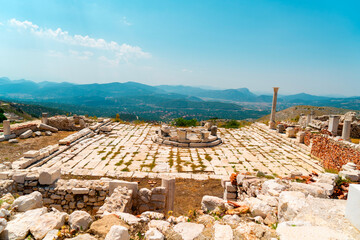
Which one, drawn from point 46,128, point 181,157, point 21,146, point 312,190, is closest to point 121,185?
point 312,190

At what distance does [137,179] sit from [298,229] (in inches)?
250

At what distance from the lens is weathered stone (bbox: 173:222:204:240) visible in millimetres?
3233

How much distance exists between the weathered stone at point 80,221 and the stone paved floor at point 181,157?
519 centimetres

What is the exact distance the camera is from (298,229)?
9.57ft

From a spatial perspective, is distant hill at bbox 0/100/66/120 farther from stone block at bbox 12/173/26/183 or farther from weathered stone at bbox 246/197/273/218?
weathered stone at bbox 246/197/273/218

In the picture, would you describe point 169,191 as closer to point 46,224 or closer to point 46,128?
point 46,224

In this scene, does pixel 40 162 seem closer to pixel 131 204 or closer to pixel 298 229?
pixel 131 204

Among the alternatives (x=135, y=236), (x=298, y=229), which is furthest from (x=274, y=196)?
(x=135, y=236)

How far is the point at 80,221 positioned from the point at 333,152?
1124 centimetres

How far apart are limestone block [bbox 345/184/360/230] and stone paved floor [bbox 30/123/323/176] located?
6.10 metres

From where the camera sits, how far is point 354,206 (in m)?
2.84

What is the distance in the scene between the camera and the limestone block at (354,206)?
2.74 meters

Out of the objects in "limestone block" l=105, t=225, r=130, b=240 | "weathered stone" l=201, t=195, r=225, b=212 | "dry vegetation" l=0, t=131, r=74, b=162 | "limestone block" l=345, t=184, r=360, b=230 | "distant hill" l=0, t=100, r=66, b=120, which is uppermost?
"limestone block" l=345, t=184, r=360, b=230

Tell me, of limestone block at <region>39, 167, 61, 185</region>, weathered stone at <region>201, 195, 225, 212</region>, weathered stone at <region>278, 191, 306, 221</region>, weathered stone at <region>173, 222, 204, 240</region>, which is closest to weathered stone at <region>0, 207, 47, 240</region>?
weathered stone at <region>173, 222, 204, 240</region>
